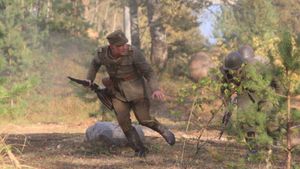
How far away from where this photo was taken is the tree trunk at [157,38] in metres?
24.1

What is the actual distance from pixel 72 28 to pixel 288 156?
1136 inches

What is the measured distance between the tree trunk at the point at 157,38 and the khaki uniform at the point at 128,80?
1641 centimetres

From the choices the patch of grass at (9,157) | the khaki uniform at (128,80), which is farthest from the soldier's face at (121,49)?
the patch of grass at (9,157)

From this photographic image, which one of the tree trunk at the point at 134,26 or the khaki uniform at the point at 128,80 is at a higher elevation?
the tree trunk at the point at 134,26

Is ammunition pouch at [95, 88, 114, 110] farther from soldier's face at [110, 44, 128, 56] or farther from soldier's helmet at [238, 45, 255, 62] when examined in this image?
soldier's helmet at [238, 45, 255, 62]

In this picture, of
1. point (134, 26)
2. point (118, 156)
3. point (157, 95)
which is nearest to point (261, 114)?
point (157, 95)

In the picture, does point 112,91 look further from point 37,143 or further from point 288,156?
point 288,156

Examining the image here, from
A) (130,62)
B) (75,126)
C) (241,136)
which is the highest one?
(130,62)

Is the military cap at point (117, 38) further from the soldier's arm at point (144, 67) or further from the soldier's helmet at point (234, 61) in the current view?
the soldier's helmet at point (234, 61)

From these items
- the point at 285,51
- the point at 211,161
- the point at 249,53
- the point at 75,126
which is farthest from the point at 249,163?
the point at 75,126

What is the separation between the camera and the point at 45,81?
85.6ft

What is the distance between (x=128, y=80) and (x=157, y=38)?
54.9 ft

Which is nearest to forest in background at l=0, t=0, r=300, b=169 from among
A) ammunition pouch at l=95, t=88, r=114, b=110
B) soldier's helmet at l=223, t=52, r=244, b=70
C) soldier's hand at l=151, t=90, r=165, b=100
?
soldier's helmet at l=223, t=52, r=244, b=70

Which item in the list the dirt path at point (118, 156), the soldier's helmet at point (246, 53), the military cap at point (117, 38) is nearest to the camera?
the dirt path at point (118, 156)
